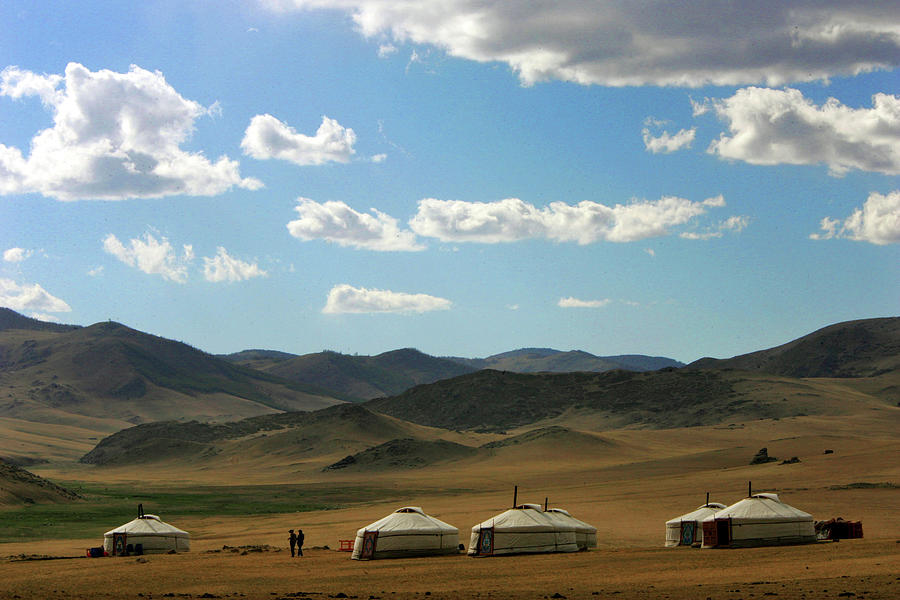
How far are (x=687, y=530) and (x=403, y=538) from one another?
10678mm

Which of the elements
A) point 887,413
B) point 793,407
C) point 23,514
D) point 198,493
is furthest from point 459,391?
point 23,514

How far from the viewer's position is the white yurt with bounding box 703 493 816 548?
3868cm

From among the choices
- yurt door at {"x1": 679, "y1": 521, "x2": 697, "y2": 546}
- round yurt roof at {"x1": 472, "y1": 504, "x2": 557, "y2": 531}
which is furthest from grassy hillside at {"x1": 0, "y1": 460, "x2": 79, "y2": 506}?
yurt door at {"x1": 679, "y1": 521, "x2": 697, "y2": 546}

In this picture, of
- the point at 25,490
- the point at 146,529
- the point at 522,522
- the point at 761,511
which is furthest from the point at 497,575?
the point at 25,490

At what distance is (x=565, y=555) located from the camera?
38844mm

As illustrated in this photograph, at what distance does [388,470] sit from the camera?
10800 cm

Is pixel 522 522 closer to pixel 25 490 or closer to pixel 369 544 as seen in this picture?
pixel 369 544

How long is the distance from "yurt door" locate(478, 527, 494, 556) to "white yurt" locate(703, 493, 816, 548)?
25.5ft

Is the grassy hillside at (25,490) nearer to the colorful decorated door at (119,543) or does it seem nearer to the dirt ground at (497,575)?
the colorful decorated door at (119,543)

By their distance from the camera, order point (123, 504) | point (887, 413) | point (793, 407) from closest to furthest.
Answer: point (123, 504)
point (887, 413)
point (793, 407)

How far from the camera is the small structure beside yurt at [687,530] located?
132ft

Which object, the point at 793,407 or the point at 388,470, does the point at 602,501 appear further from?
the point at 793,407

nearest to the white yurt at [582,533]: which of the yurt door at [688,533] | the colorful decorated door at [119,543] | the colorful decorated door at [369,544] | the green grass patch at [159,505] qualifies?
the yurt door at [688,533]

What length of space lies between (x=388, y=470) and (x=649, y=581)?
8001cm
